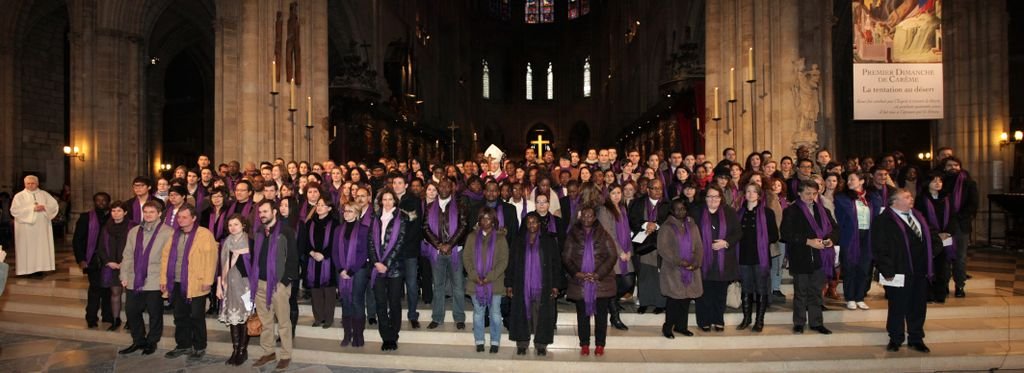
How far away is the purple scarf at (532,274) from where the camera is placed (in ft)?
20.7

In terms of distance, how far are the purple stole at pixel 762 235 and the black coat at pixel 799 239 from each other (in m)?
0.18

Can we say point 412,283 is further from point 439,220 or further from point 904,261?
point 904,261

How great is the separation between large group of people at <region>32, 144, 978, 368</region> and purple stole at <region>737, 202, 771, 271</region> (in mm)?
16

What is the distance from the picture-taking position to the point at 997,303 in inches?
304

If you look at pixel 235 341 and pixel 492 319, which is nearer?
pixel 235 341

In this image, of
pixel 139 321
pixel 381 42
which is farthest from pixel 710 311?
pixel 381 42

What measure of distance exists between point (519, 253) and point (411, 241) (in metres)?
1.32

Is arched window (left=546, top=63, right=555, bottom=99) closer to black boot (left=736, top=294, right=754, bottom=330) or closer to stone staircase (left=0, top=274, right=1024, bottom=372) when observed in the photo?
stone staircase (left=0, top=274, right=1024, bottom=372)

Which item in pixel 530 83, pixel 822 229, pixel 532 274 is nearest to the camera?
pixel 532 274

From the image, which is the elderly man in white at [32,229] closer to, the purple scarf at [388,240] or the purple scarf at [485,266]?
the purple scarf at [388,240]

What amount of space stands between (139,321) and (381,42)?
17.4 meters

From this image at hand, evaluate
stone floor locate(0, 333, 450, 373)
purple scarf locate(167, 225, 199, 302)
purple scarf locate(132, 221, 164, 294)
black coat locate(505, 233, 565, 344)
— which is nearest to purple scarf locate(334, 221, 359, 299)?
stone floor locate(0, 333, 450, 373)

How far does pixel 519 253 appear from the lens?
635cm

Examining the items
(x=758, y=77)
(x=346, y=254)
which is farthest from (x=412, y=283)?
(x=758, y=77)
